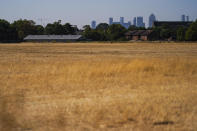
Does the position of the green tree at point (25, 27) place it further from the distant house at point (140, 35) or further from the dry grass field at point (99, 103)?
the dry grass field at point (99, 103)

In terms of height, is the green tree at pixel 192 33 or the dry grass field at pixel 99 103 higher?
the green tree at pixel 192 33

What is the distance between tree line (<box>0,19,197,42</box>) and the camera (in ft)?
325

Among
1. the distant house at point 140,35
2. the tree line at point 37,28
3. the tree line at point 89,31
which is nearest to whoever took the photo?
the tree line at point 89,31

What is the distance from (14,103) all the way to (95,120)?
125 inches

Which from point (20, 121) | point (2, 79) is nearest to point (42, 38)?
point (2, 79)

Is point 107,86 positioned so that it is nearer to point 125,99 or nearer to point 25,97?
point 125,99

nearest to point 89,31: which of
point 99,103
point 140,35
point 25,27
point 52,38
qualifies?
point 52,38

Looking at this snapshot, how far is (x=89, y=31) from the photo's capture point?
400ft

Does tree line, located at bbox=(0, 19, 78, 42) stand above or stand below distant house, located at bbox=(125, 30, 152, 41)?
above

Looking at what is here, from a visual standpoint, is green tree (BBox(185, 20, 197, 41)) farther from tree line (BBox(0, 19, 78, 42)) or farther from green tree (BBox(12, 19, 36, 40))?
green tree (BBox(12, 19, 36, 40))

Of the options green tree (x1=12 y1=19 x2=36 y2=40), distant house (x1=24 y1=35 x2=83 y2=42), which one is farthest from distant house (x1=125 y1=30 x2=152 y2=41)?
green tree (x1=12 y1=19 x2=36 y2=40)

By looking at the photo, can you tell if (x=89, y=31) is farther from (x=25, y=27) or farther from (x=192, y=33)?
(x=192, y=33)

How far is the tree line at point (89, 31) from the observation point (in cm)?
9912

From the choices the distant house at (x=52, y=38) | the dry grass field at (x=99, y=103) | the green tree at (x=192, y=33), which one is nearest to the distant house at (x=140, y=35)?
the distant house at (x=52, y=38)
